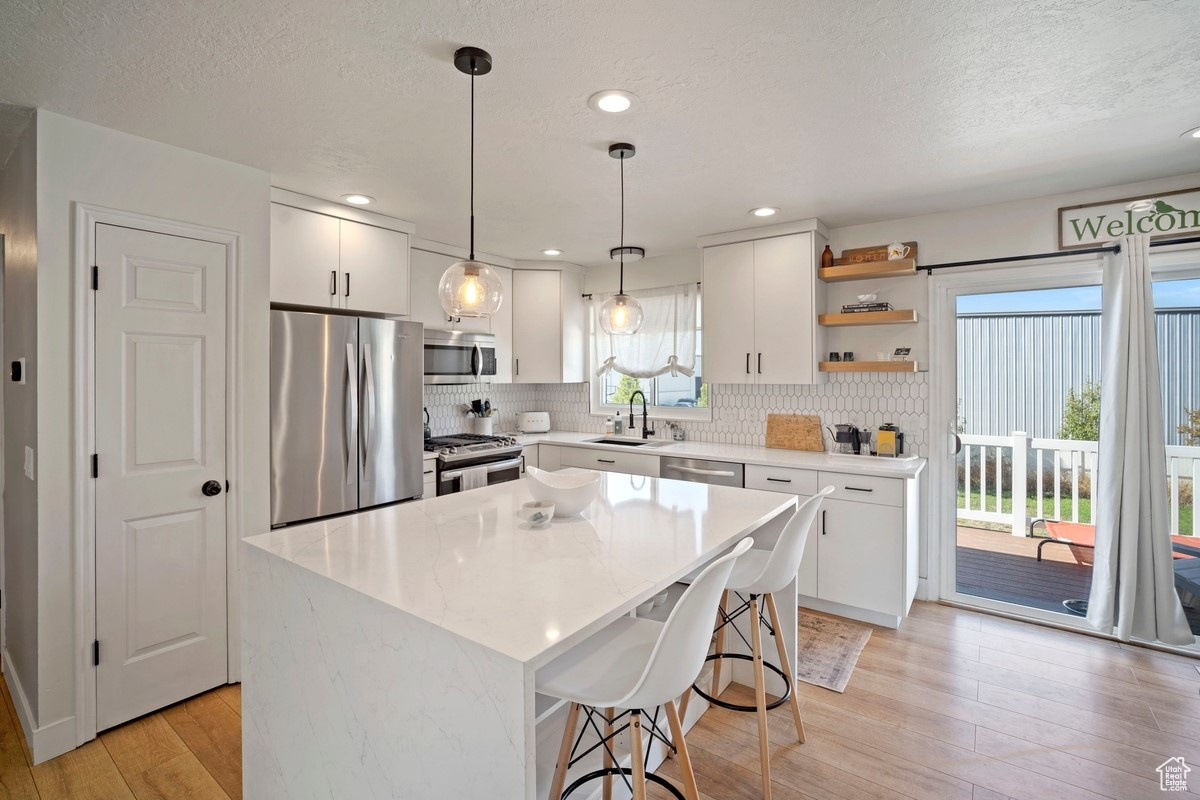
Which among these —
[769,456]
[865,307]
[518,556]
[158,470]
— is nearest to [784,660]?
[518,556]

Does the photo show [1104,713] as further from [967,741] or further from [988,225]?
[988,225]

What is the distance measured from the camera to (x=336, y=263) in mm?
3207

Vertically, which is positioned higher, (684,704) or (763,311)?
(763,311)

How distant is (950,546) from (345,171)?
4105 millimetres

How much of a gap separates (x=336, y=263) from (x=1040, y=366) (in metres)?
4.12

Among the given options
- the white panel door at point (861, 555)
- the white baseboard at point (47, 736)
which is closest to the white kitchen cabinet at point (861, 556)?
the white panel door at point (861, 555)

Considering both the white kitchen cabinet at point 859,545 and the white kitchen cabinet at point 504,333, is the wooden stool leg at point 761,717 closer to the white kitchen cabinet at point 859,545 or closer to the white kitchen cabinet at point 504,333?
the white kitchen cabinet at point 859,545

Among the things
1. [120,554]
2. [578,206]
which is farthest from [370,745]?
[578,206]

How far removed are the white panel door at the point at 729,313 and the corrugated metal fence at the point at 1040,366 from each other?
1.30 metres

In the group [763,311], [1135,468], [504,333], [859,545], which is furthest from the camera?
[504,333]

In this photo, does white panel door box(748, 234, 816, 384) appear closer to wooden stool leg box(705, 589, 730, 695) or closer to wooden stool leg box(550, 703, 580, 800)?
wooden stool leg box(705, 589, 730, 695)

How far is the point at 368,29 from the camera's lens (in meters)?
1.66

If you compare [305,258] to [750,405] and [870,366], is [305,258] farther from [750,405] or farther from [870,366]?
[870,366]

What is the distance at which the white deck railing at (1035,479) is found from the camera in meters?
2.99
